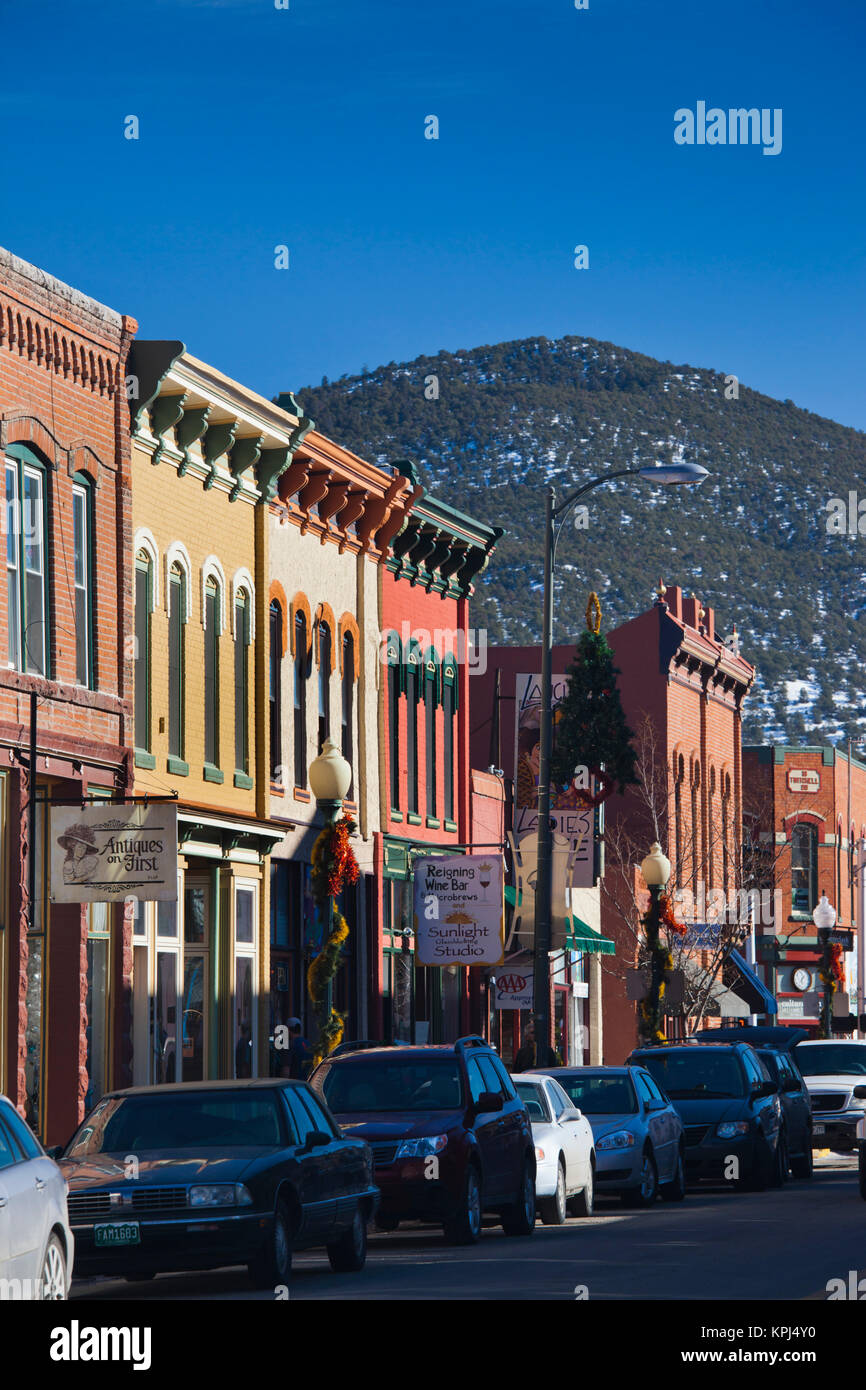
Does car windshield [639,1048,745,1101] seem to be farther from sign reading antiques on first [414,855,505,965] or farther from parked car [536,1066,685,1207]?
sign reading antiques on first [414,855,505,965]

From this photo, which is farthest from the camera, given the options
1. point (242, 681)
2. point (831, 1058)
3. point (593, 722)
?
point (593, 722)

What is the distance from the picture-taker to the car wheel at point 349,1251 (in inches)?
680

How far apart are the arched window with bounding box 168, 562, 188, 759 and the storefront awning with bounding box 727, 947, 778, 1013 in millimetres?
29271

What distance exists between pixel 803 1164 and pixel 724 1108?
10.3ft

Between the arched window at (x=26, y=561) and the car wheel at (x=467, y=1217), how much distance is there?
8.12 metres

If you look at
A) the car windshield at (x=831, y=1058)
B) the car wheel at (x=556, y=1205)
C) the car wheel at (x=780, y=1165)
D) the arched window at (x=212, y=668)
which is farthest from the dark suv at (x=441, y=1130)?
the car windshield at (x=831, y=1058)

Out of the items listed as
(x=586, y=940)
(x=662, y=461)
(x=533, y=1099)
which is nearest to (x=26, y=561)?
(x=533, y=1099)

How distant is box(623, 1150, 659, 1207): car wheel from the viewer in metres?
24.4

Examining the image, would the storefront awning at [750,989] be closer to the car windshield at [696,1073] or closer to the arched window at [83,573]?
the car windshield at [696,1073]

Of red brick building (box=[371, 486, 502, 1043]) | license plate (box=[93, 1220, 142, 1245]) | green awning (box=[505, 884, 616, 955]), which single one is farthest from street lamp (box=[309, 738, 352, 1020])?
green awning (box=[505, 884, 616, 955])

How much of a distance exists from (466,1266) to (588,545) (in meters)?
99.0

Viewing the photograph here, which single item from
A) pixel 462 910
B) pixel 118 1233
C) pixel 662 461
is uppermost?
pixel 662 461

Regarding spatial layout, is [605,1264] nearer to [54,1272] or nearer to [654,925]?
[54,1272]

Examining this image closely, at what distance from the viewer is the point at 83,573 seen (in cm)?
2650
